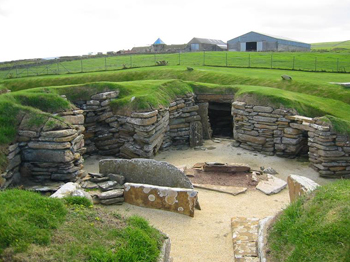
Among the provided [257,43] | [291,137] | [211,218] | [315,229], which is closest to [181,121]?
[291,137]

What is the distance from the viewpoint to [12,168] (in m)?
10.1

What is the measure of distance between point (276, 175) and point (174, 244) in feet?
22.6

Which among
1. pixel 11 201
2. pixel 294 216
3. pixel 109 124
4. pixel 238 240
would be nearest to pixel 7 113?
pixel 109 124

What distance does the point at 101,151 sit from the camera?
1550cm

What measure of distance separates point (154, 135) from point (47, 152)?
5294 millimetres

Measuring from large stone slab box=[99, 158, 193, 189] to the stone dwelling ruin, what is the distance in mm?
1655

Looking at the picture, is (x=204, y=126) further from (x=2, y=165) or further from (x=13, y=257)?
(x=13, y=257)

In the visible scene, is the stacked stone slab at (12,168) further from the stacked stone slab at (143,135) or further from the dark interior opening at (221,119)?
the dark interior opening at (221,119)

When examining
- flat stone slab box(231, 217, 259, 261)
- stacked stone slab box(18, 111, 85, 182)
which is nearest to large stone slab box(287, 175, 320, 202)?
flat stone slab box(231, 217, 259, 261)

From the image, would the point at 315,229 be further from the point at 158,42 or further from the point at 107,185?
the point at 158,42

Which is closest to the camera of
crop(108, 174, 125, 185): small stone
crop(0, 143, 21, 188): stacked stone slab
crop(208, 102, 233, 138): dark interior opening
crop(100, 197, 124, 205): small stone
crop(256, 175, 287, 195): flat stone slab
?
crop(100, 197, 124, 205): small stone

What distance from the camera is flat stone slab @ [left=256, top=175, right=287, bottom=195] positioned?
11.0 metres

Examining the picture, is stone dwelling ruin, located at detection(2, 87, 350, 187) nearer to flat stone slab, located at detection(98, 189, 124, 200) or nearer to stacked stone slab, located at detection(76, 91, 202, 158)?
stacked stone slab, located at detection(76, 91, 202, 158)

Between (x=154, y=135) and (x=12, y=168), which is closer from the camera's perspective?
(x=12, y=168)
